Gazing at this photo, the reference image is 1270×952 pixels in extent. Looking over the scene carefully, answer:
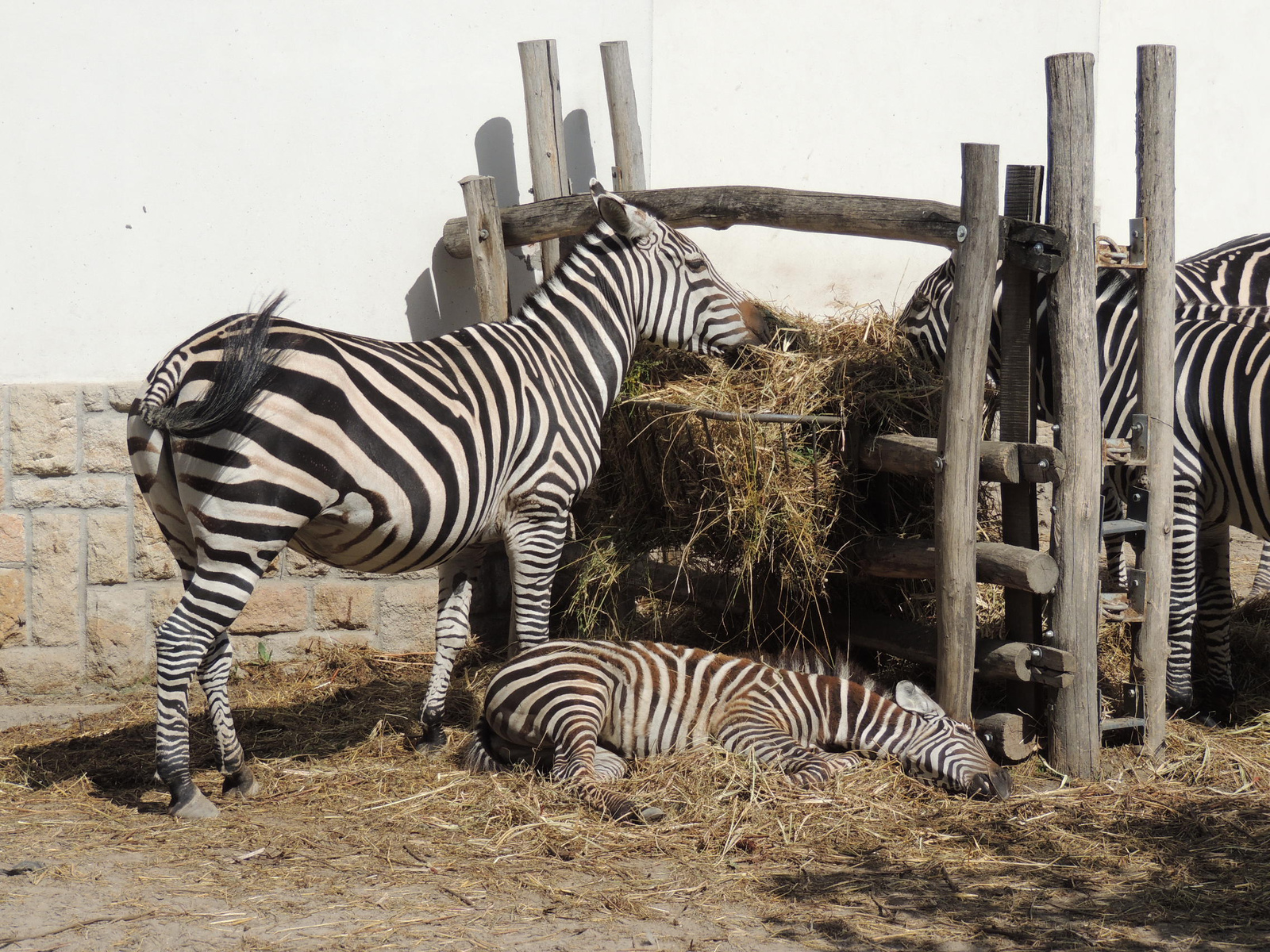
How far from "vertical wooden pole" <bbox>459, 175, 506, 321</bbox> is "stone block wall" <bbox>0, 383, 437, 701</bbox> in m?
1.83

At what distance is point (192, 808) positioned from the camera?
440cm

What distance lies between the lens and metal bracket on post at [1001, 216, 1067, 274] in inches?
179

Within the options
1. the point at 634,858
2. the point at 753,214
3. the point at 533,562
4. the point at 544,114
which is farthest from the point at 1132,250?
the point at 544,114

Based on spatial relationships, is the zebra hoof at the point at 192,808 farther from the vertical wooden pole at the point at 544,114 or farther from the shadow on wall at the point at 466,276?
the vertical wooden pole at the point at 544,114

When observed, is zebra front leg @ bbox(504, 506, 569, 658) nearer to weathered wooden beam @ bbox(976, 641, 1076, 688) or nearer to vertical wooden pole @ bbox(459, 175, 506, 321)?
vertical wooden pole @ bbox(459, 175, 506, 321)

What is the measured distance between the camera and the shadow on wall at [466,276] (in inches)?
260

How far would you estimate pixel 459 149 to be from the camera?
6613 mm

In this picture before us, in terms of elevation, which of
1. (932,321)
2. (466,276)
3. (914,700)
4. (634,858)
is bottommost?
(634,858)

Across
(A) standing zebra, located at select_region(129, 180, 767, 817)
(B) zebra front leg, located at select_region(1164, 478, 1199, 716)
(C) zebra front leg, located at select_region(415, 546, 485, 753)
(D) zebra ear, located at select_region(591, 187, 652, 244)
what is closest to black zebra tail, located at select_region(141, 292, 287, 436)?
(A) standing zebra, located at select_region(129, 180, 767, 817)

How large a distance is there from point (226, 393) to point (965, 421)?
2.73 meters

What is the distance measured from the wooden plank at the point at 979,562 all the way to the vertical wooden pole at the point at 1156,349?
1.74 feet

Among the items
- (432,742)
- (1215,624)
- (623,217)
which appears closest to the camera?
(432,742)

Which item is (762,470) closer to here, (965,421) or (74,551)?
(965,421)

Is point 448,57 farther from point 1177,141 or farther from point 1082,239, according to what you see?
point 1177,141
